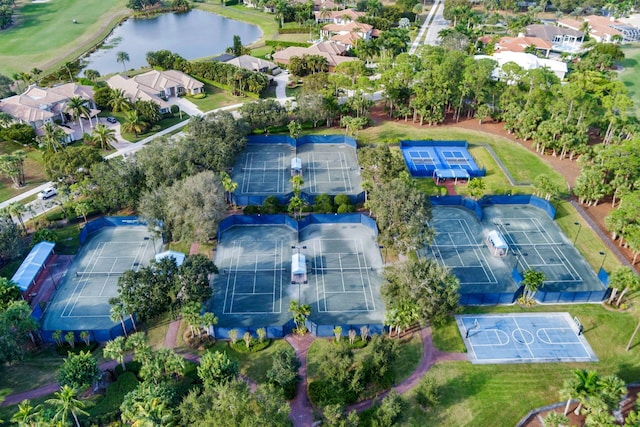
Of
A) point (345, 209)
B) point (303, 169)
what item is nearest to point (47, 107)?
point (303, 169)

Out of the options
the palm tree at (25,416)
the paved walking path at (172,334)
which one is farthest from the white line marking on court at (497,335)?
the palm tree at (25,416)

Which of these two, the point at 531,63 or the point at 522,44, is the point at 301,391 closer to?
the point at 531,63

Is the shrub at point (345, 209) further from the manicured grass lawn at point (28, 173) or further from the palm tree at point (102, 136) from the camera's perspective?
the manicured grass lawn at point (28, 173)

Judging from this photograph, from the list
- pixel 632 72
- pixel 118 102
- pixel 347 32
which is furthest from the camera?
pixel 347 32

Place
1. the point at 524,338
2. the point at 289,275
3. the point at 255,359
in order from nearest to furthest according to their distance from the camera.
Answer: the point at 255,359 → the point at 524,338 → the point at 289,275

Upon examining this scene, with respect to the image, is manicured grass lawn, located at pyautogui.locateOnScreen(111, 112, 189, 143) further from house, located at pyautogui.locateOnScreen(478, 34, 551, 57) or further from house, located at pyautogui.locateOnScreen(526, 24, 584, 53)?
house, located at pyautogui.locateOnScreen(526, 24, 584, 53)

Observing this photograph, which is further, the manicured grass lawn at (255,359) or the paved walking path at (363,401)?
the manicured grass lawn at (255,359)
